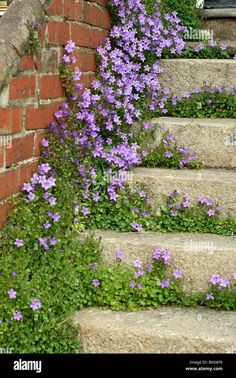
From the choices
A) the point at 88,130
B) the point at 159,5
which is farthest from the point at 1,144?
the point at 159,5

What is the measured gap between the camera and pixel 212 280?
10.6ft

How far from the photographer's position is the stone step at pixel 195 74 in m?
4.54

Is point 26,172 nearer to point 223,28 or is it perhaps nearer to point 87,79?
point 87,79

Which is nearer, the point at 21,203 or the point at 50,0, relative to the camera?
the point at 21,203

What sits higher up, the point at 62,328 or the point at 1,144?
the point at 1,144

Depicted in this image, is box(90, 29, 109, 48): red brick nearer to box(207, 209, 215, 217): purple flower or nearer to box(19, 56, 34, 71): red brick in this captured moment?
box(19, 56, 34, 71): red brick

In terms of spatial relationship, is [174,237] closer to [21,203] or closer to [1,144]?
[21,203]

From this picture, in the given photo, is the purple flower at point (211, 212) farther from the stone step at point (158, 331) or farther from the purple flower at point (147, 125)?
the purple flower at point (147, 125)

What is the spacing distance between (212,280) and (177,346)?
463 mm

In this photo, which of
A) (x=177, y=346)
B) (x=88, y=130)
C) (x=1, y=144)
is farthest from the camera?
(x=88, y=130)

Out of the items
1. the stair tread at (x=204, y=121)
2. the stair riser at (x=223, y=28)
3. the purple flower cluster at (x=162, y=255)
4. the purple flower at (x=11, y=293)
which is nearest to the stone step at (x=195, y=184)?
the stair tread at (x=204, y=121)

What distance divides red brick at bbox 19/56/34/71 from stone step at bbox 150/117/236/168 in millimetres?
1103

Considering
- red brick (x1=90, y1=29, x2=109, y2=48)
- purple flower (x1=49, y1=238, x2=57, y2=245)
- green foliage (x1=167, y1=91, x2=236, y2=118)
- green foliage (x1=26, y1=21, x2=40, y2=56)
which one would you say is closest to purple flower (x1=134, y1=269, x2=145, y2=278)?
purple flower (x1=49, y1=238, x2=57, y2=245)

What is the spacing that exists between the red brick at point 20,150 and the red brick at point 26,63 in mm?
374
